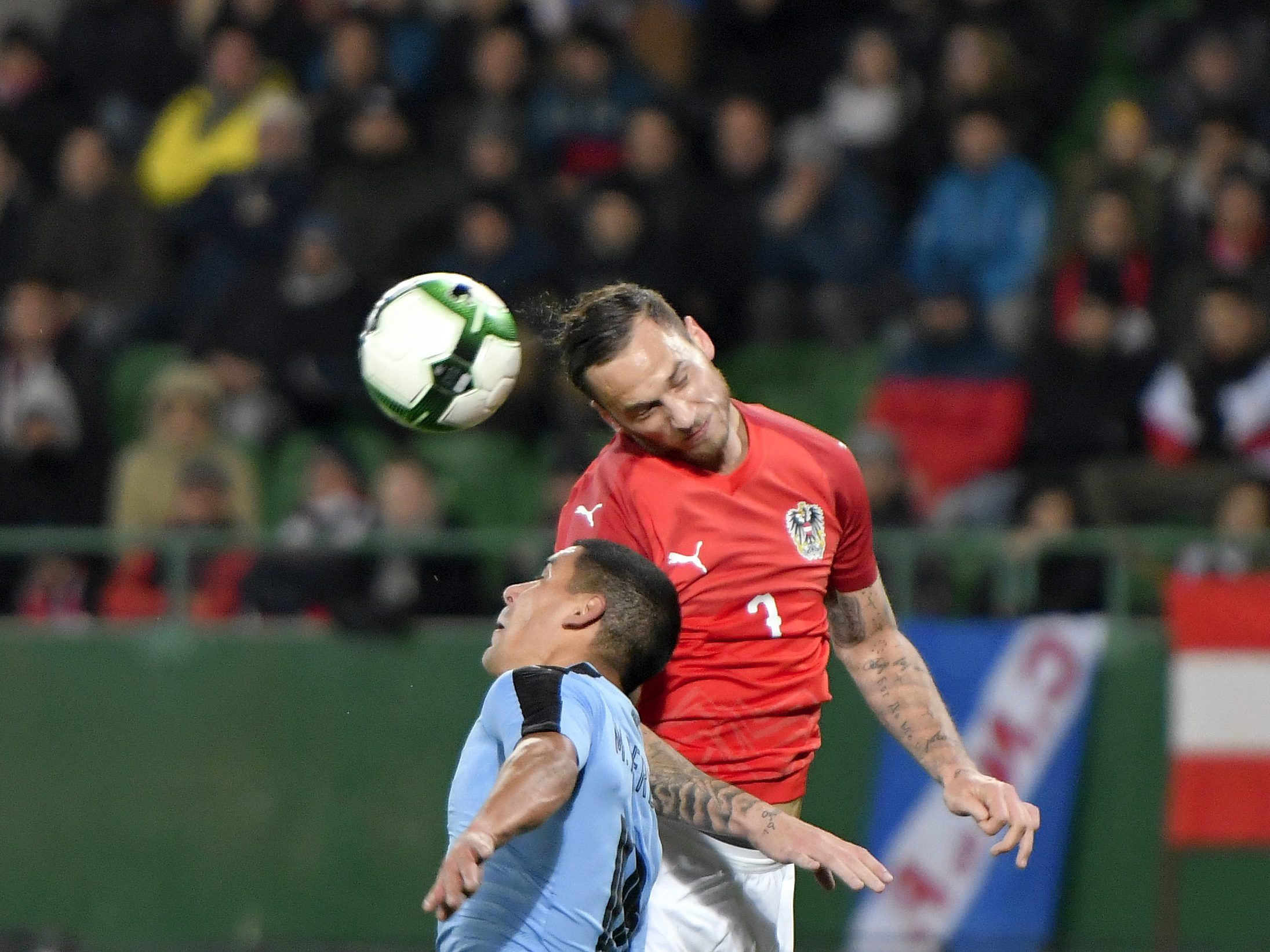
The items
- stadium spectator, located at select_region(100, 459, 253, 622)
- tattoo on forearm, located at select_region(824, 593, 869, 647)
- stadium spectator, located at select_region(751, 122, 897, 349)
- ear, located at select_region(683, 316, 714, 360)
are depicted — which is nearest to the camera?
ear, located at select_region(683, 316, 714, 360)

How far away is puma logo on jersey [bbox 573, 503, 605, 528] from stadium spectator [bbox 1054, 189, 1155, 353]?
5053mm

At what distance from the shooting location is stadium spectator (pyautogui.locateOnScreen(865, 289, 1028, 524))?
9.39 metres

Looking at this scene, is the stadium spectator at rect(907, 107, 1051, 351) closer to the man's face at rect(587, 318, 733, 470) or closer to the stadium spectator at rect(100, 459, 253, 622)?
the stadium spectator at rect(100, 459, 253, 622)

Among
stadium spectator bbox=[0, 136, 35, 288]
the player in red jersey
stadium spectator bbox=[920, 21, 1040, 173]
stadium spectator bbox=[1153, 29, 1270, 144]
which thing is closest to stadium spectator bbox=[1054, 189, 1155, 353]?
stadium spectator bbox=[1153, 29, 1270, 144]

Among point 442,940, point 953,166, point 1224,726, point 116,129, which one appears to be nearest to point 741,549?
point 442,940

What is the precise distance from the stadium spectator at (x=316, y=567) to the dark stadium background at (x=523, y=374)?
0.02 m

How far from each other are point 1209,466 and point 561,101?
4.22 meters

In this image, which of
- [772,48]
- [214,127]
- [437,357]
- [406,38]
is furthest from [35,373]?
[437,357]

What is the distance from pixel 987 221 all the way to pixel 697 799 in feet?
20.1

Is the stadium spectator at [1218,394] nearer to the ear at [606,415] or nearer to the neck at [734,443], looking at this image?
the neck at [734,443]

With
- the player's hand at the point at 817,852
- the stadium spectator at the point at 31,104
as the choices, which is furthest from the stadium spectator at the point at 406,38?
the player's hand at the point at 817,852

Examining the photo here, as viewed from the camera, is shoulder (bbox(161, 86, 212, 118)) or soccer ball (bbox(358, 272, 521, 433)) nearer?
soccer ball (bbox(358, 272, 521, 433))

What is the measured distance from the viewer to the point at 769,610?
471 centimetres

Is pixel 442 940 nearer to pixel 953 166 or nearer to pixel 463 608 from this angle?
pixel 463 608
